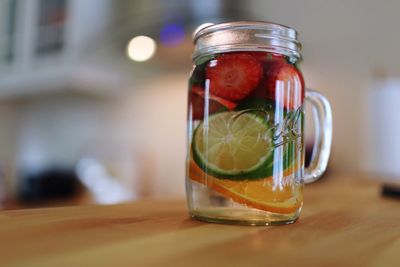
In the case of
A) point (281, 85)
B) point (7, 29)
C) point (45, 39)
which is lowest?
point (281, 85)

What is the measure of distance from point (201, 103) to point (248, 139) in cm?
5

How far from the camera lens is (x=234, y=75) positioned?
13.0 inches

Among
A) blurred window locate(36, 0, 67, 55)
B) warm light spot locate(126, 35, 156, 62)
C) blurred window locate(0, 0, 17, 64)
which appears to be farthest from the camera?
blurred window locate(0, 0, 17, 64)

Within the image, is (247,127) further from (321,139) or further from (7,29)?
(7,29)

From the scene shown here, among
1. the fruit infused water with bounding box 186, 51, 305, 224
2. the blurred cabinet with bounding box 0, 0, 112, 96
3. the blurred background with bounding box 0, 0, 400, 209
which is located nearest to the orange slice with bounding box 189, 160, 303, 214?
the fruit infused water with bounding box 186, 51, 305, 224

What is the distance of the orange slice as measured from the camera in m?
0.32

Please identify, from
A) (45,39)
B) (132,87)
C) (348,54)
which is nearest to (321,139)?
(348,54)

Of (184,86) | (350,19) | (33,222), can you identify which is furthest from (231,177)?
(184,86)

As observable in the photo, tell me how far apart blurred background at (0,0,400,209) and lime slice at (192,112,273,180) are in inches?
62.3

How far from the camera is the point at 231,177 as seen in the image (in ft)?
1.07

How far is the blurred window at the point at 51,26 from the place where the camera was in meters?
2.57

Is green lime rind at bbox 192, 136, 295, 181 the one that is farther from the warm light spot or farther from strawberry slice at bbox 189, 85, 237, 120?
the warm light spot

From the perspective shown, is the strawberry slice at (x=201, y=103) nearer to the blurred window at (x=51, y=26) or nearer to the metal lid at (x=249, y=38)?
the metal lid at (x=249, y=38)

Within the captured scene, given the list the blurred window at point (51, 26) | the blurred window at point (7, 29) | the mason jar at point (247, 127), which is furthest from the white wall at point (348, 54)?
the blurred window at point (7, 29)
